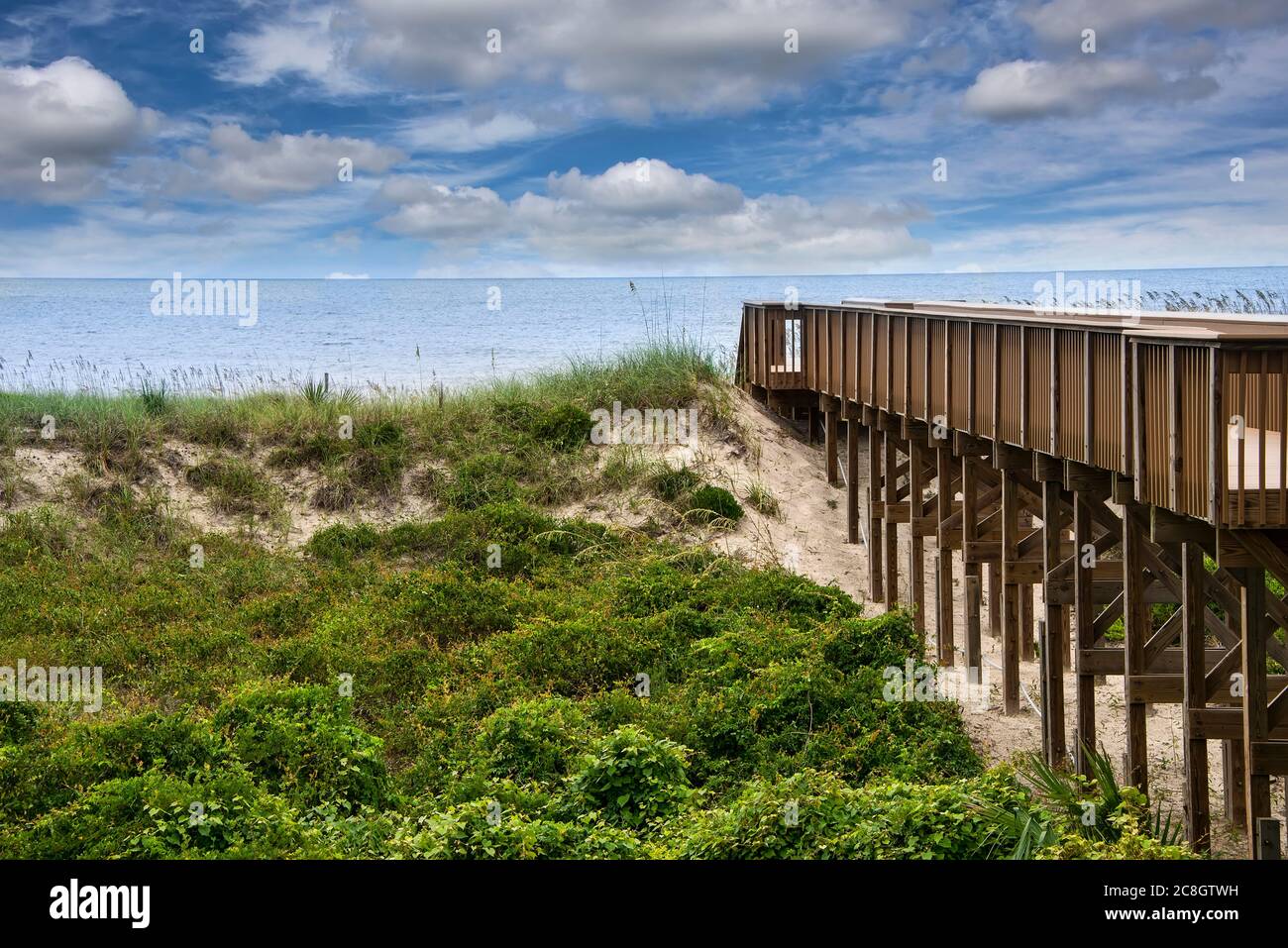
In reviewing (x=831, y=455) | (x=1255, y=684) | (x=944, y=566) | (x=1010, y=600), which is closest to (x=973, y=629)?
(x=944, y=566)

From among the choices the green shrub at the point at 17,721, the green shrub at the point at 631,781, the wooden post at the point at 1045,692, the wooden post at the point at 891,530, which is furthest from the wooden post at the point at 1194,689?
the green shrub at the point at 17,721

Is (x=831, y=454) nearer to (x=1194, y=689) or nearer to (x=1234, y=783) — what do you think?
(x=1234, y=783)

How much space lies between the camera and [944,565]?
18.6 metres

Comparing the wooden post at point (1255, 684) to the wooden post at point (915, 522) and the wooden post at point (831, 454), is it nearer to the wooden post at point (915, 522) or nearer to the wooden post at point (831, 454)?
the wooden post at point (915, 522)

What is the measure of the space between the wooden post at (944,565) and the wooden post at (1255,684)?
27.0 ft

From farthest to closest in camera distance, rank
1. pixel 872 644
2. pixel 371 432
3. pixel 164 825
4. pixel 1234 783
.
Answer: pixel 371 432 < pixel 872 644 < pixel 1234 783 < pixel 164 825

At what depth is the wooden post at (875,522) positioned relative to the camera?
2117 centimetres

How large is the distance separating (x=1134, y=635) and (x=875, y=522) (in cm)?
972

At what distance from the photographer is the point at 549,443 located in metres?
25.0

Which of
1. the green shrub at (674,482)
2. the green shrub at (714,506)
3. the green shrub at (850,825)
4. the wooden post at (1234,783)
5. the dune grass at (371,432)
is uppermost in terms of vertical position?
the dune grass at (371,432)

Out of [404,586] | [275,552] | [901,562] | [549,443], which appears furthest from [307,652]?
[901,562]

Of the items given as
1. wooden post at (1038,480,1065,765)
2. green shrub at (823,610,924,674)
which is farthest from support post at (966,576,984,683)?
wooden post at (1038,480,1065,765)

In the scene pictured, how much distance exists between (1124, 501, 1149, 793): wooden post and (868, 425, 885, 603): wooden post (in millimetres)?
9251
